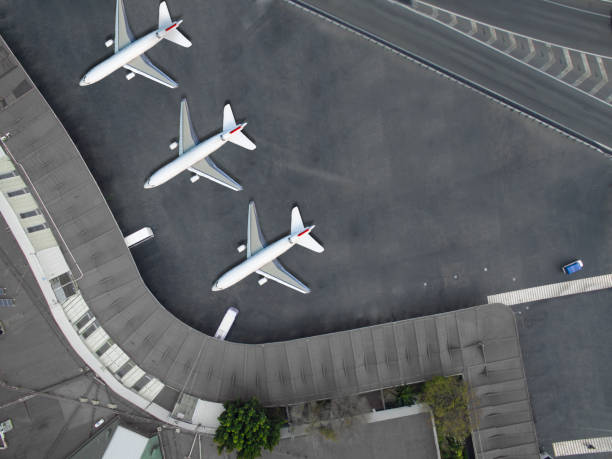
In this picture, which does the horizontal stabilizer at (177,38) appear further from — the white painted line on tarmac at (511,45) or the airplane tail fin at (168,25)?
the white painted line on tarmac at (511,45)

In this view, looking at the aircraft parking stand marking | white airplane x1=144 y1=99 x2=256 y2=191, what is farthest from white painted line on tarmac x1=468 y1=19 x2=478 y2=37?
white airplane x1=144 y1=99 x2=256 y2=191

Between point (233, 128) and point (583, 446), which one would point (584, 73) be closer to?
point (233, 128)

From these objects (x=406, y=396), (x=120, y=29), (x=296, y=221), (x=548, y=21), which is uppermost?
(x=120, y=29)

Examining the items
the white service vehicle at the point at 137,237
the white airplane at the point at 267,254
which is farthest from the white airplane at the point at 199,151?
the white airplane at the point at 267,254

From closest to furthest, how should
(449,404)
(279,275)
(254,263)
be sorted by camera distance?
(449,404) → (254,263) → (279,275)

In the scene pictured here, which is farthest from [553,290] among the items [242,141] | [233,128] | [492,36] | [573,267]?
[233,128]
